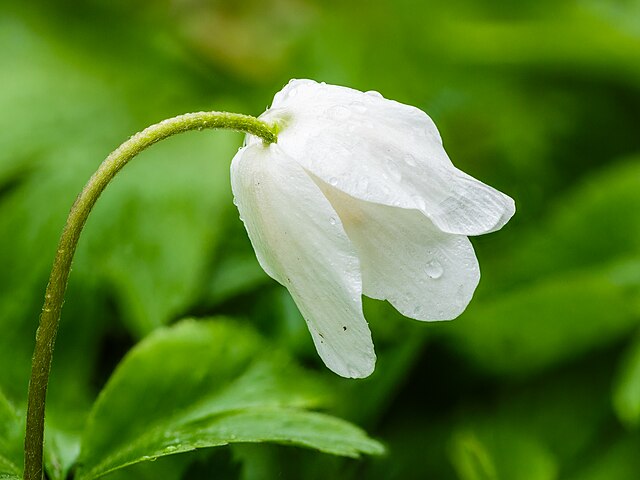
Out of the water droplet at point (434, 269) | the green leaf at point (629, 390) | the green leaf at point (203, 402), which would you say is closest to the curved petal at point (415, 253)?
the water droplet at point (434, 269)

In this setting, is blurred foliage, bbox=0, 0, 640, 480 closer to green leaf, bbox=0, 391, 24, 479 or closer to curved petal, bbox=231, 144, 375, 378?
green leaf, bbox=0, 391, 24, 479

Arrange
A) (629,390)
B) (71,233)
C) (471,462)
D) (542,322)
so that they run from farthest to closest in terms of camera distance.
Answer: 1. (542,322)
2. (629,390)
3. (471,462)
4. (71,233)

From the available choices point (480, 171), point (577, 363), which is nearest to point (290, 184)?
point (577, 363)

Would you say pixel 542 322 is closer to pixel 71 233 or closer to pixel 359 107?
pixel 359 107

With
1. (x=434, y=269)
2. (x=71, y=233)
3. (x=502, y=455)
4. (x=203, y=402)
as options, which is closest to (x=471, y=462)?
(x=502, y=455)

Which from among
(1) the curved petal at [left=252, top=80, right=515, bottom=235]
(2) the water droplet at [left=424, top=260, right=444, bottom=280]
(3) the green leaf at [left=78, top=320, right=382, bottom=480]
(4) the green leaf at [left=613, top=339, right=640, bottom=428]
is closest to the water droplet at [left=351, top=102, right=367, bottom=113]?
(1) the curved petal at [left=252, top=80, right=515, bottom=235]

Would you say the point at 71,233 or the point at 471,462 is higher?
the point at 71,233

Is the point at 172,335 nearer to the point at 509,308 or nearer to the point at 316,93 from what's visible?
the point at 316,93

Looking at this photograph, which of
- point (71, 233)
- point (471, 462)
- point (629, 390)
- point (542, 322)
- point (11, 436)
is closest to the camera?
point (71, 233)
